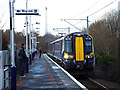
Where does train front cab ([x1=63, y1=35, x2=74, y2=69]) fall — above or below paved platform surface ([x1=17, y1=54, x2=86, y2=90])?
above

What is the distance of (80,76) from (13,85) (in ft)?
30.2

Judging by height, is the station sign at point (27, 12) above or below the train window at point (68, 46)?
above

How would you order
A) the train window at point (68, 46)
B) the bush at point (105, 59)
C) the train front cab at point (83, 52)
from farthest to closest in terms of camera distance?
the bush at point (105, 59) → the train window at point (68, 46) → the train front cab at point (83, 52)

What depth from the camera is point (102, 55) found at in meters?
31.0

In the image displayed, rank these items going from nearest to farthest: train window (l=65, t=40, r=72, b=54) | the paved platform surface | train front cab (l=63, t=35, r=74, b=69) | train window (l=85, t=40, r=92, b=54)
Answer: the paved platform surface, train front cab (l=63, t=35, r=74, b=69), train window (l=85, t=40, r=92, b=54), train window (l=65, t=40, r=72, b=54)

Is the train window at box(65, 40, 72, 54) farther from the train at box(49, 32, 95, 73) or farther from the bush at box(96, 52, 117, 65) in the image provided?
the bush at box(96, 52, 117, 65)

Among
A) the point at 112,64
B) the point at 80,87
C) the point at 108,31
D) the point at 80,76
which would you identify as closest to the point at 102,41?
the point at 108,31

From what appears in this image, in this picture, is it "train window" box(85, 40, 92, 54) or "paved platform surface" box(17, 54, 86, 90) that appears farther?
"train window" box(85, 40, 92, 54)

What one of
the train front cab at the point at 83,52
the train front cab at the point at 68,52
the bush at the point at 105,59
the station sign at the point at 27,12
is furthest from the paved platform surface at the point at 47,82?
the bush at the point at 105,59

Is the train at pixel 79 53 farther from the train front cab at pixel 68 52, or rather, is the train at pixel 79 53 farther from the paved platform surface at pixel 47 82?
the paved platform surface at pixel 47 82

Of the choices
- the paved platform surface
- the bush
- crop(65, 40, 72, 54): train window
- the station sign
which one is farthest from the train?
the bush

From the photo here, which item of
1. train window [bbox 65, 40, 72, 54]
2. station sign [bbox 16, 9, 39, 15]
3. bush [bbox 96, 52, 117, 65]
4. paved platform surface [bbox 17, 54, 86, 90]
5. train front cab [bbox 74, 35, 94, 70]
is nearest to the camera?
paved platform surface [bbox 17, 54, 86, 90]

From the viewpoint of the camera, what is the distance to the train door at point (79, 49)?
1519 centimetres

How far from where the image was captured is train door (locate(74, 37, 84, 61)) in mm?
15187
